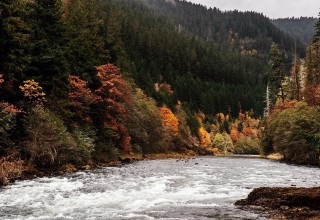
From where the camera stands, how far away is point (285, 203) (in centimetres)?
1717

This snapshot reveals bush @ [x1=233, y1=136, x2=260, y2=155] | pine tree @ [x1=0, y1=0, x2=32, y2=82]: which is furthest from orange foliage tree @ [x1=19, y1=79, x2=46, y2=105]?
bush @ [x1=233, y1=136, x2=260, y2=155]

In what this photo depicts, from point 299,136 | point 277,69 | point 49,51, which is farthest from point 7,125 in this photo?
point 277,69

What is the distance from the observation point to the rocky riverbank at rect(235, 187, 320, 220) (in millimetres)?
15566

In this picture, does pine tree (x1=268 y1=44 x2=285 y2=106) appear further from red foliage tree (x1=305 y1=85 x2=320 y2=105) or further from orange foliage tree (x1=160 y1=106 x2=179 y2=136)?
orange foliage tree (x1=160 y1=106 x2=179 y2=136)

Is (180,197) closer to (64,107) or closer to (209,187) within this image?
(209,187)

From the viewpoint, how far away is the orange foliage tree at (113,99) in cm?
5009

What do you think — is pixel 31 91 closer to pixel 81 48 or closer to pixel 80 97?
pixel 80 97

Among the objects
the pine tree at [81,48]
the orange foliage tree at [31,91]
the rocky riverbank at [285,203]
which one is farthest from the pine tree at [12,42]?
the rocky riverbank at [285,203]

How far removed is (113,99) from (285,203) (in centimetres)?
3815

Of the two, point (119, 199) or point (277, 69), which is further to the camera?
point (277, 69)

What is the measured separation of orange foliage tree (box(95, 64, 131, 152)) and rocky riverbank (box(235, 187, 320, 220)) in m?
31.9

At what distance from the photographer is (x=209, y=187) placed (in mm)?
25781

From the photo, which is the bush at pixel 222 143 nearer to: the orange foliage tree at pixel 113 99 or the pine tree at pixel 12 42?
the orange foliage tree at pixel 113 99

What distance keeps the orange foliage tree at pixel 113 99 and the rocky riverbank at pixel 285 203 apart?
105ft
